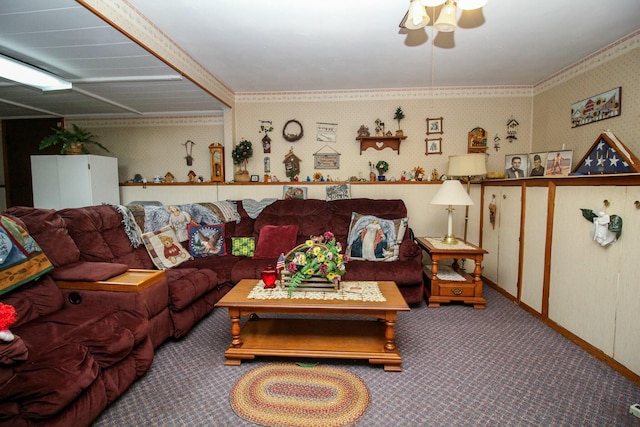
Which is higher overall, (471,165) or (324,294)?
(471,165)

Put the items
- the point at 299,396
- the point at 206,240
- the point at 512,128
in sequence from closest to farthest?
1. the point at 299,396
2. the point at 206,240
3. the point at 512,128

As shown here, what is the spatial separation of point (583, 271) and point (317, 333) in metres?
1.94

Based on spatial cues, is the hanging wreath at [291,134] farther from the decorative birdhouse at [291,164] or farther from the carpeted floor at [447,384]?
the carpeted floor at [447,384]

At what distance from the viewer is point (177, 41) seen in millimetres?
2637

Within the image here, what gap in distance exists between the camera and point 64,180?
12.3ft

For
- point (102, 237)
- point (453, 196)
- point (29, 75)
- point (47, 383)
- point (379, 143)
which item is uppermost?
point (29, 75)

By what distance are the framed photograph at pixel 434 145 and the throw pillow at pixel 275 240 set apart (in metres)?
2.11

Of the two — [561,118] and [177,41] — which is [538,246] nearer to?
[561,118]

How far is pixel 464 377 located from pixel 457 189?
1.80m

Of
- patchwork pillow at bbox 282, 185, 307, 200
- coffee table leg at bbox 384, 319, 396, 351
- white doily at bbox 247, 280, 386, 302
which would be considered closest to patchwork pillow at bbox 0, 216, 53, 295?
white doily at bbox 247, 280, 386, 302

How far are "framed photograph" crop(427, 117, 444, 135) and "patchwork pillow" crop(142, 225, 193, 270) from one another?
10.8 feet

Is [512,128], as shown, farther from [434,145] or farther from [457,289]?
[457,289]

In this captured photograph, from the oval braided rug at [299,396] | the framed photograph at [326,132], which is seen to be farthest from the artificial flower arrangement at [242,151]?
the oval braided rug at [299,396]

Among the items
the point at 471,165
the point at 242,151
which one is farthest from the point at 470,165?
the point at 242,151
